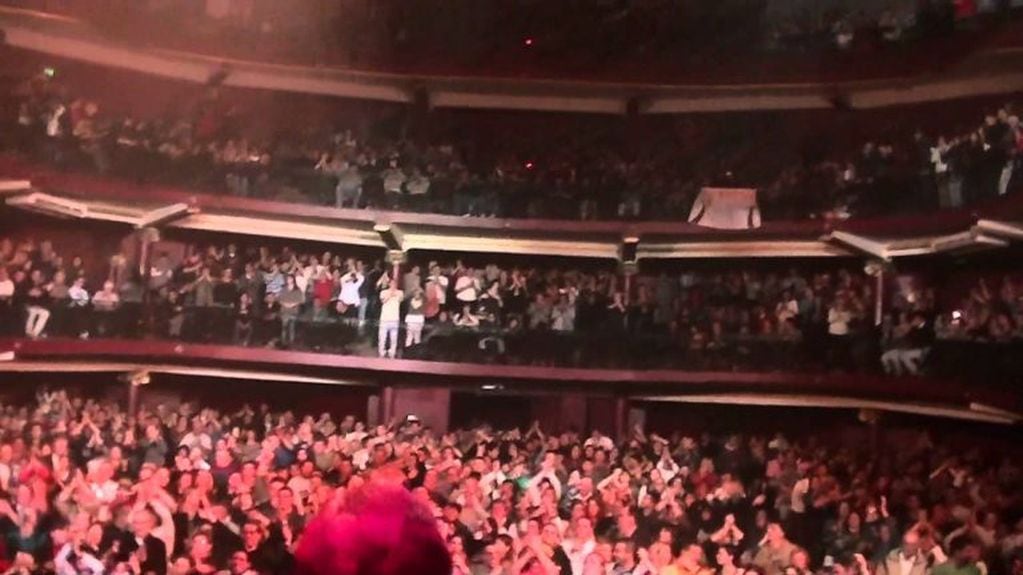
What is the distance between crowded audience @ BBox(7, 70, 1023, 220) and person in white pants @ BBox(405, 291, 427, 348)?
63 centimetres

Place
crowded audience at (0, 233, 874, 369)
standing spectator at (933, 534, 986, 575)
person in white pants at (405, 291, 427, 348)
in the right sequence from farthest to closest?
person in white pants at (405, 291, 427, 348)
crowded audience at (0, 233, 874, 369)
standing spectator at (933, 534, 986, 575)

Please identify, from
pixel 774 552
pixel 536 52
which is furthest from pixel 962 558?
pixel 536 52

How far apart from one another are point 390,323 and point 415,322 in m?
0.18

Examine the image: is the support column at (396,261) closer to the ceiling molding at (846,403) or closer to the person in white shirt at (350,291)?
the person in white shirt at (350,291)

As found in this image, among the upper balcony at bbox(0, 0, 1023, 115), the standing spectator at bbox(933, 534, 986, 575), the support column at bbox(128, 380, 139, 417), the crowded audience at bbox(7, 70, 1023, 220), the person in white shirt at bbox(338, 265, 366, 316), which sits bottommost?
the standing spectator at bbox(933, 534, 986, 575)

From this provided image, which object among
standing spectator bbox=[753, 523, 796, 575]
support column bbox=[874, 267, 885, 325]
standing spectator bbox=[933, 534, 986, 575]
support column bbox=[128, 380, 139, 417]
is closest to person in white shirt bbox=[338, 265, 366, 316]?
support column bbox=[128, 380, 139, 417]

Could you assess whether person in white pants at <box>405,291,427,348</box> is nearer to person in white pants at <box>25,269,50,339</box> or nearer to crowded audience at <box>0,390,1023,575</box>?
crowded audience at <box>0,390,1023,575</box>

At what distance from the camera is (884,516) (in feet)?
20.5

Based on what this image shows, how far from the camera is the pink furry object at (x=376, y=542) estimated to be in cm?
159

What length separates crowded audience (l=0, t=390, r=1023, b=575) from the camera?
20.8 feet

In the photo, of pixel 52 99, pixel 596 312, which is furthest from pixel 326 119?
pixel 596 312

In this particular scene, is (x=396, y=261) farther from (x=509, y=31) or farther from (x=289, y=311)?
(x=509, y=31)

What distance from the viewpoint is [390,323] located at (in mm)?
7270

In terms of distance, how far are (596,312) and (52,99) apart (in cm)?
379
